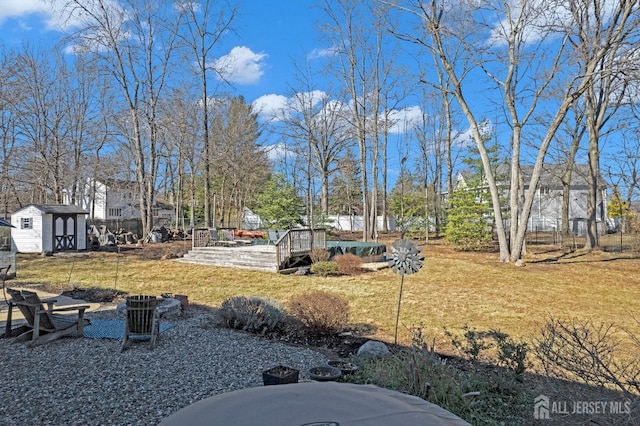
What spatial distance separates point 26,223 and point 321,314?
59.9ft

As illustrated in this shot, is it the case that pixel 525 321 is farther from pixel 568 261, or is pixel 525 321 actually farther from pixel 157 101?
pixel 157 101

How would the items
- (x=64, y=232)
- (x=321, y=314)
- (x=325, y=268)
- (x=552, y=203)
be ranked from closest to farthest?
(x=321, y=314), (x=325, y=268), (x=64, y=232), (x=552, y=203)

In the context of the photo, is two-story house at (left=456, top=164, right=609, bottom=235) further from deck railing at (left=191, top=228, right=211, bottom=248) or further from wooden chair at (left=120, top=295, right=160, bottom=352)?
wooden chair at (left=120, top=295, right=160, bottom=352)

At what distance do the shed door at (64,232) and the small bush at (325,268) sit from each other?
43.6 feet

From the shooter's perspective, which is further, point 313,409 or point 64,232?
point 64,232

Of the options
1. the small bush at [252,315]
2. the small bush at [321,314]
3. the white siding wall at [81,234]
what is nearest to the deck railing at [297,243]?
the small bush at [252,315]

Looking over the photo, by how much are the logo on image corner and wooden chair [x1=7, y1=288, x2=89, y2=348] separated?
587cm

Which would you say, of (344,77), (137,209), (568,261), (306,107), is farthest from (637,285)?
(137,209)

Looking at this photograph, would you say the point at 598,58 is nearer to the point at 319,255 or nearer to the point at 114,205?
the point at 319,255

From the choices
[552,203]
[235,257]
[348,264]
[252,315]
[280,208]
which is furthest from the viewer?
[552,203]

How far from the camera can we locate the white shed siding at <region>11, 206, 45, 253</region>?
18984mm

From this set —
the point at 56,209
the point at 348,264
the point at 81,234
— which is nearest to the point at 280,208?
the point at 348,264

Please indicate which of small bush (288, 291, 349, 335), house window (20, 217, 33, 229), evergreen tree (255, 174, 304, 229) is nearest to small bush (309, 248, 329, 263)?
small bush (288, 291, 349, 335)

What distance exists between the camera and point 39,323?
6.05 meters
